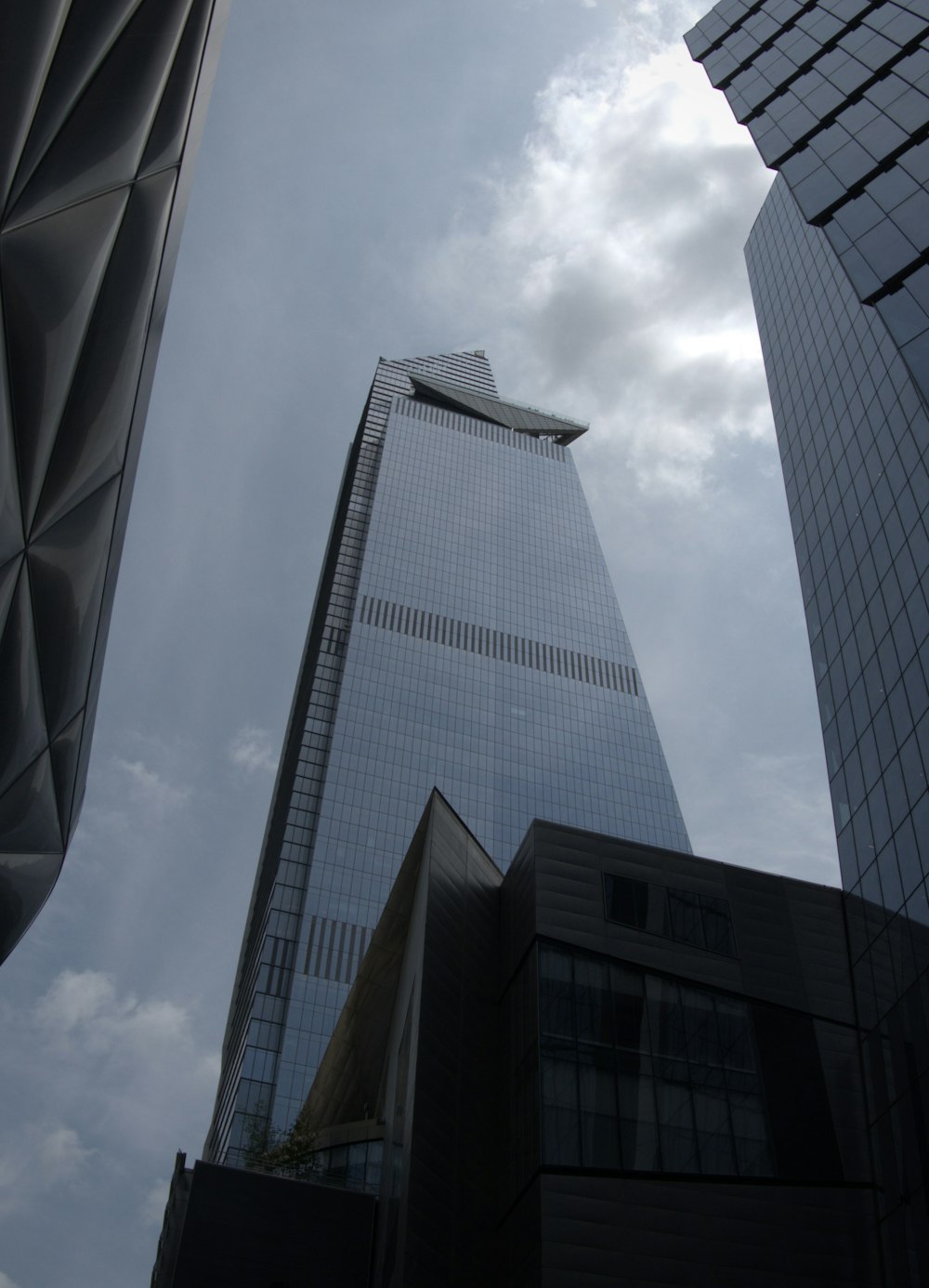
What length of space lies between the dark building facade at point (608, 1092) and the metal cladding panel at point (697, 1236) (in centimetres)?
4

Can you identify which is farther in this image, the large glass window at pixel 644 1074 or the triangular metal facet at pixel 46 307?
the large glass window at pixel 644 1074

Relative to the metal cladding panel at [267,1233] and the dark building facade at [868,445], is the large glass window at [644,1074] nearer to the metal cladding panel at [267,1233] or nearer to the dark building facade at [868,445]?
the dark building facade at [868,445]

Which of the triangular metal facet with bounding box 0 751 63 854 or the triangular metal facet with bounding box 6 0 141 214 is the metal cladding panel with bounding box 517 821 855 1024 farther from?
the triangular metal facet with bounding box 6 0 141 214

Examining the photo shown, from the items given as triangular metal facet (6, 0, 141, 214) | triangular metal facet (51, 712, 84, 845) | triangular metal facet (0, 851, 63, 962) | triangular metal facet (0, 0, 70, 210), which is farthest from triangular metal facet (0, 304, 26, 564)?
triangular metal facet (0, 851, 63, 962)

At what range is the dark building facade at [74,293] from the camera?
9570 millimetres

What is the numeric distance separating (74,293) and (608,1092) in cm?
2396

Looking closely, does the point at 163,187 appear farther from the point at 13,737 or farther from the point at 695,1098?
the point at 695,1098

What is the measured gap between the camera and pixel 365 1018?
42594 mm

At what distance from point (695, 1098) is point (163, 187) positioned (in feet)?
82.7

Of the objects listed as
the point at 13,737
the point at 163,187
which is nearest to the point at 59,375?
the point at 163,187

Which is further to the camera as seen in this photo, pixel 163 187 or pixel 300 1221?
pixel 300 1221

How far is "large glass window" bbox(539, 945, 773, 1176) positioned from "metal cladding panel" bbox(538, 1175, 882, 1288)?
24.6 inches

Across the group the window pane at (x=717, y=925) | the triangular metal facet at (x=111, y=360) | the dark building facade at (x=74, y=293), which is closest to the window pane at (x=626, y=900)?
the window pane at (x=717, y=925)

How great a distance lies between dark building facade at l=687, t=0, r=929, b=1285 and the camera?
26.5 m
